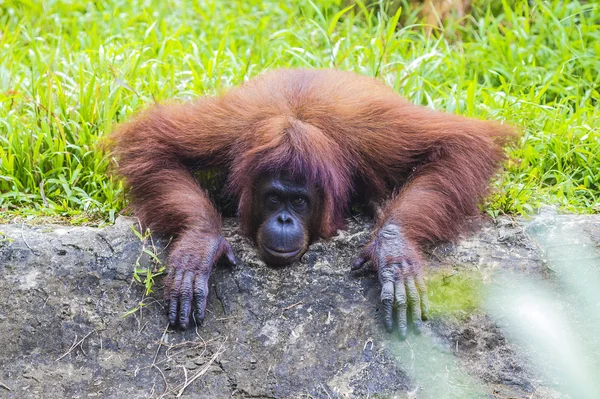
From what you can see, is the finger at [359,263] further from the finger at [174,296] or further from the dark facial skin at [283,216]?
the finger at [174,296]

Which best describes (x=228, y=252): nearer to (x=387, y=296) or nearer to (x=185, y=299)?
(x=185, y=299)

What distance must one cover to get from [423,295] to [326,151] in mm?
828

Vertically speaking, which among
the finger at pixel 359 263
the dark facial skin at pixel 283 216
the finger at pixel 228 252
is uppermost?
the dark facial skin at pixel 283 216

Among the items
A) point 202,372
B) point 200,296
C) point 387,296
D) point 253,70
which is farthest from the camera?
point 253,70

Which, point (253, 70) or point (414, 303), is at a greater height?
point (253, 70)

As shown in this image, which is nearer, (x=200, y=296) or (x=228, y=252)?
(x=200, y=296)

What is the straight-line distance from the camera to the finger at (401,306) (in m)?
3.70

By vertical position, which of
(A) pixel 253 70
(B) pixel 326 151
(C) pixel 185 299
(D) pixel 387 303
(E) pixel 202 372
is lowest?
(E) pixel 202 372

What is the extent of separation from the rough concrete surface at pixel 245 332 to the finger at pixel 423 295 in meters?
0.05

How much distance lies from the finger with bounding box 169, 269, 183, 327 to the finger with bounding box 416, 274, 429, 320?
108 centimetres

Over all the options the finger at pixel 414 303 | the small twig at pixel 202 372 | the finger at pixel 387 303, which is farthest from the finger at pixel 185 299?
the finger at pixel 414 303

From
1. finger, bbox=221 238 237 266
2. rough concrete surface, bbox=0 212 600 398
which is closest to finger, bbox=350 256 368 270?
rough concrete surface, bbox=0 212 600 398

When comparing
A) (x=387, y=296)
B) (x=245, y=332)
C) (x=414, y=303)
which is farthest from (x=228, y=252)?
(x=414, y=303)

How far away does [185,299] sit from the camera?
3838 millimetres
